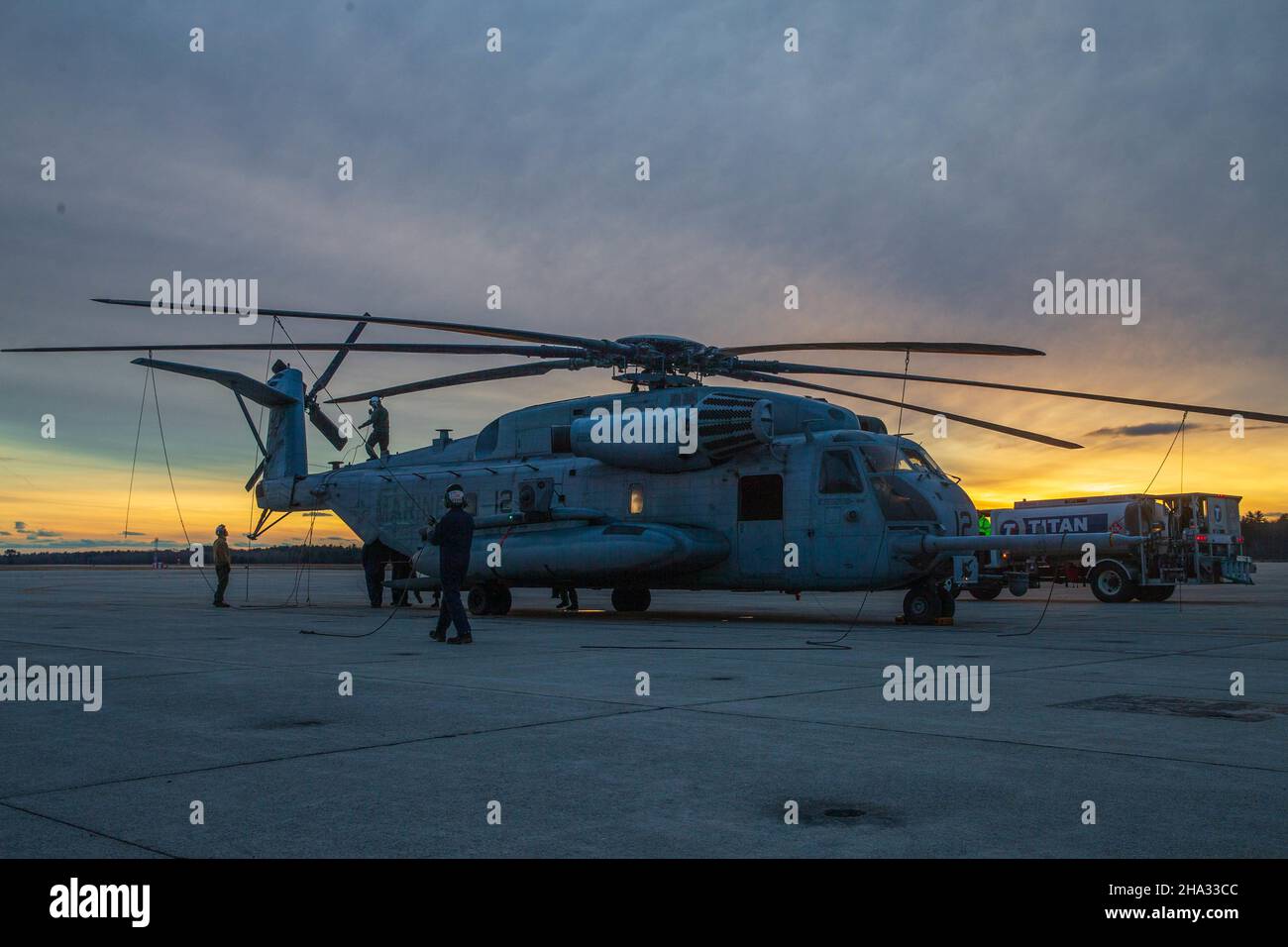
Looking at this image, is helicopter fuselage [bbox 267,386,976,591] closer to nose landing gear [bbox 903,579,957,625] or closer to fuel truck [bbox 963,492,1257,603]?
nose landing gear [bbox 903,579,957,625]

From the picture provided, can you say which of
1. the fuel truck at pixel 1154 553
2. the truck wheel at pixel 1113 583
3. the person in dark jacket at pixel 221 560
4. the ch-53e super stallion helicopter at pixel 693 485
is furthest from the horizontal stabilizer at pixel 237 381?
the truck wheel at pixel 1113 583

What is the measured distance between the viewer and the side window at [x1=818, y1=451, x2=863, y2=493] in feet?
53.4

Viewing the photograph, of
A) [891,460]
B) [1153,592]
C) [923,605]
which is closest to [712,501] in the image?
[891,460]

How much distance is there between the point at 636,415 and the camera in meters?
17.8

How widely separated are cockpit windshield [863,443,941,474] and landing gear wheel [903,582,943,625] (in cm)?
181

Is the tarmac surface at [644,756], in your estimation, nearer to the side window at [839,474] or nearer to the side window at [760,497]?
the side window at [839,474]

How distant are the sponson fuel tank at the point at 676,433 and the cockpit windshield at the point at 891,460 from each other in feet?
5.53

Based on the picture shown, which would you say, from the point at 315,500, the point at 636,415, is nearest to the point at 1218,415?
the point at 636,415

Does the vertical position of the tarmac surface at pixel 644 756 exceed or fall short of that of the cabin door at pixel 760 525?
it falls short

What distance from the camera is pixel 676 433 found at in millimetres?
17406

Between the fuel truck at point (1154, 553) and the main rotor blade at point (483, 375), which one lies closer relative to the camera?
the main rotor blade at point (483, 375)

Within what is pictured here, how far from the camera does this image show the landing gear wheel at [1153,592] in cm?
2462
